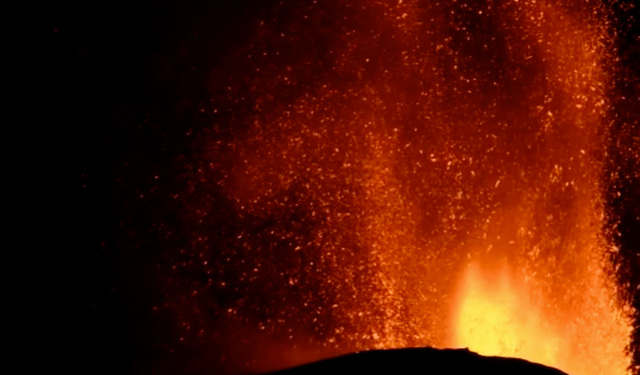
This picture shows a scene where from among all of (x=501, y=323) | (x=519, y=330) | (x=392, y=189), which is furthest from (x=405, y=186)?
(x=519, y=330)

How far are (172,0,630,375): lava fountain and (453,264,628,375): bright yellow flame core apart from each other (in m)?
0.02

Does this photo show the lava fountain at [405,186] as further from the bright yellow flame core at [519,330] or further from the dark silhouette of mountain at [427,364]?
the dark silhouette of mountain at [427,364]

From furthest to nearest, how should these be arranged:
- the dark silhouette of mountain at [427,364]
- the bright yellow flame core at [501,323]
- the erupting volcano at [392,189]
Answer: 1. the bright yellow flame core at [501,323]
2. the erupting volcano at [392,189]
3. the dark silhouette of mountain at [427,364]

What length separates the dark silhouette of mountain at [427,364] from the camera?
9.29 feet

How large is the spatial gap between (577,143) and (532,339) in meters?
1.58

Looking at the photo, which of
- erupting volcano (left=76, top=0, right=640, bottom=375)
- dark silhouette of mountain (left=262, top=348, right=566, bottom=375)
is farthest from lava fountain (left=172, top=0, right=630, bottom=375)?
dark silhouette of mountain (left=262, top=348, right=566, bottom=375)

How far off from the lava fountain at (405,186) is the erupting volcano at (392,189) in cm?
1

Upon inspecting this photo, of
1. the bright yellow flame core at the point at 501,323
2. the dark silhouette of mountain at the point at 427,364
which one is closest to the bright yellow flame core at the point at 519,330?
the bright yellow flame core at the point at 501,323

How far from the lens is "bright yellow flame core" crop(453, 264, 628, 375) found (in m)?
5.66

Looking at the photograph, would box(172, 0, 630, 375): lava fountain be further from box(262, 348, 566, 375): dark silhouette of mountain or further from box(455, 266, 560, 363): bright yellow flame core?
box(262, 348, 566, 375): dark silhouette of mountain

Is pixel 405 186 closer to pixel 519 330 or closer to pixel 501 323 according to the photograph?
pixel 501 323

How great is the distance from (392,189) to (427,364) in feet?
10.1

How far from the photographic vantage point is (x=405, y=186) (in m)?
5.91

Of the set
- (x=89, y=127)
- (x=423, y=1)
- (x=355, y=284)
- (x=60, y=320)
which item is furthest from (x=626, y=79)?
(x=60, y=320)
